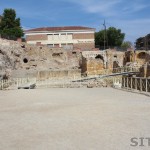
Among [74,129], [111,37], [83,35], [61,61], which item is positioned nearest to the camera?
[74,129]

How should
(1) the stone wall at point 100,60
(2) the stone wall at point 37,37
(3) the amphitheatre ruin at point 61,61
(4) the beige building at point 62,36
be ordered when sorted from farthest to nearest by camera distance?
1. (2) the stone wall at point 37,37
2. (4) the beige building at point 62,36
3. (1) the stone wall at point 100,60
4. (3) the amphitheatre ruin at point 61,61

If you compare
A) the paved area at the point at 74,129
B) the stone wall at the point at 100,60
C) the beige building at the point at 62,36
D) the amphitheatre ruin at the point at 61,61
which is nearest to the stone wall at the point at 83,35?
the beige building at the point at 62,36

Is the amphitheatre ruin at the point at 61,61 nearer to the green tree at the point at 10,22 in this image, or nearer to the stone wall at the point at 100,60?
the stone wall at the point at 100,60

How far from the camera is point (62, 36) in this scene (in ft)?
223

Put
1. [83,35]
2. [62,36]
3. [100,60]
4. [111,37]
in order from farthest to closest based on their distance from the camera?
[111,37]
[62,36]
[83,35]
[100,60]

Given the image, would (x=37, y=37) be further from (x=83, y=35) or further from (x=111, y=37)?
(x=111, y=37)

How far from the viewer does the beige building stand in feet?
215

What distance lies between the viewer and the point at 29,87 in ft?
109

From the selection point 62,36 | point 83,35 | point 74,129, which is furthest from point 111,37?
point 74,129

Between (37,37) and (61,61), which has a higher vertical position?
(37,37)

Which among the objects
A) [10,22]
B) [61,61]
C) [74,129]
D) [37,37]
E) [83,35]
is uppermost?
[10,22]

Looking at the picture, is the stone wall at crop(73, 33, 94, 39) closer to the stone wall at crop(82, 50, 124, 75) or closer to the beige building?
the beige building

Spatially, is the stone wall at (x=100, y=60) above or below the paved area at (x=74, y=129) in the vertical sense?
above

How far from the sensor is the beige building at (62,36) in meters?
65.6
